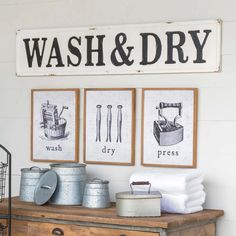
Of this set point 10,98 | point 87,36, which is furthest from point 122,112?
point 10,98

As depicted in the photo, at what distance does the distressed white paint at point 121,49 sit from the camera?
4121 mm

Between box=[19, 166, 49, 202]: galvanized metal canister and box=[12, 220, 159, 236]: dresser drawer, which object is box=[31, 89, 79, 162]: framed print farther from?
box=[12, 220, 159, 236]: dresser drawer

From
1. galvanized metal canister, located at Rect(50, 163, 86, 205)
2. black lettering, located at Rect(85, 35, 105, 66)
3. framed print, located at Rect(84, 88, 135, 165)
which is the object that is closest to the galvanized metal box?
galvanized metal canister, located at Rect(50, 163, 86, 205)

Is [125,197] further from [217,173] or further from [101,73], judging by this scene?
[101,73]

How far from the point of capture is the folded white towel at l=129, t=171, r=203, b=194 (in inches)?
150

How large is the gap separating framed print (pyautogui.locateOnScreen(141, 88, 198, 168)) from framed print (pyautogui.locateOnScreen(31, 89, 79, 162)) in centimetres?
51

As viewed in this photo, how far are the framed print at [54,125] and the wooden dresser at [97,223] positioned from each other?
0.54 m

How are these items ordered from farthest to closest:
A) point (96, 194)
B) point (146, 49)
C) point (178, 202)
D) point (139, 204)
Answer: point (146, 49), point (96, 194), point (178, 202), point (139, 204)

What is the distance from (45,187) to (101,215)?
0.54 m

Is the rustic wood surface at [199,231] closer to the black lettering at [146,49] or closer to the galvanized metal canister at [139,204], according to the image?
the galvanized metal canister at [139,204]

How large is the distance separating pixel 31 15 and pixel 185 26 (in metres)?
1.15

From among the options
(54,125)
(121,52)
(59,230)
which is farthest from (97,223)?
(121,52)

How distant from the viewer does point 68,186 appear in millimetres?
4133

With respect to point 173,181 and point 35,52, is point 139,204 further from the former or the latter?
point 35,52
